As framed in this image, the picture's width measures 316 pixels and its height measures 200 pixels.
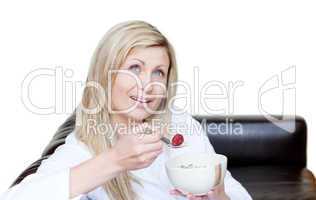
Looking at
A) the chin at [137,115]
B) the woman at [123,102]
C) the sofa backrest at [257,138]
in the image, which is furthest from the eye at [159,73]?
the sofa backrest at [257,138]

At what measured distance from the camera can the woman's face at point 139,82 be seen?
1692 millimetres

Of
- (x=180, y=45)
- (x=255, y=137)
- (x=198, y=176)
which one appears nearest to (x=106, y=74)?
(x=198, y=176)

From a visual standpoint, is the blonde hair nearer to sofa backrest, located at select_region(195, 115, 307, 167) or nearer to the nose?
the nose

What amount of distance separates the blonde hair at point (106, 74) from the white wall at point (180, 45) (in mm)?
1203

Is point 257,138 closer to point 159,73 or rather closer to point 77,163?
point 159,73

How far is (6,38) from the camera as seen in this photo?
3.03m

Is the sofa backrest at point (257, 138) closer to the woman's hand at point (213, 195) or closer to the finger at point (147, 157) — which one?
the woman's hand at point (213, 195)

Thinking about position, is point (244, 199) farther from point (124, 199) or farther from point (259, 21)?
point (259, 21)

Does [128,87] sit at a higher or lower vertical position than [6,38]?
lower

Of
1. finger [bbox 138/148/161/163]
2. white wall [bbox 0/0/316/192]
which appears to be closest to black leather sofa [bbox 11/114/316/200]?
white wall [bbox 0/0/316/192]

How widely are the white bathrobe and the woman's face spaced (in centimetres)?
18

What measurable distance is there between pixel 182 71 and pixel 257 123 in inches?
20.3

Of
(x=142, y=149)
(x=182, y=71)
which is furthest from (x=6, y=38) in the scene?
(x=142, y=149)

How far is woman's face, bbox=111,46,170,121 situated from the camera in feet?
5.55
